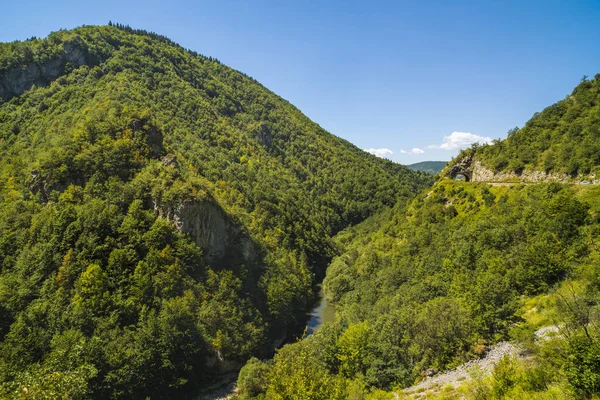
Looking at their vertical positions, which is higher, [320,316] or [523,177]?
[523,177]

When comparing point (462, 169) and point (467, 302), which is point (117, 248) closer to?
point (467, 302)

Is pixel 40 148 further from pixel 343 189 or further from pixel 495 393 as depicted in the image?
pixel 343 189

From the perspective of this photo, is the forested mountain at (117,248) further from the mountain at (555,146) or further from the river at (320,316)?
the mountain at (555,146)

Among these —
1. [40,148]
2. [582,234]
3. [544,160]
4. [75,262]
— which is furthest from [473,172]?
[40,148]

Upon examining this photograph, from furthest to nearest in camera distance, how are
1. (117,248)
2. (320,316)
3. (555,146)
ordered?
(320,316) < (555,146) < (117,248)

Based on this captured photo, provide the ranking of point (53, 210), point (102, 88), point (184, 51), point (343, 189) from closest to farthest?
point (53, 210) < point (102, 88) < point (343, 189) < point (184, 51)

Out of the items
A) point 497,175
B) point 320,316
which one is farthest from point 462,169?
point 320,316

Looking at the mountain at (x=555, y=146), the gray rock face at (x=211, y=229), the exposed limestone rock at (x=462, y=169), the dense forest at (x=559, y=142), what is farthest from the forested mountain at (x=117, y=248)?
the dense forest at (x=559, y=142)
